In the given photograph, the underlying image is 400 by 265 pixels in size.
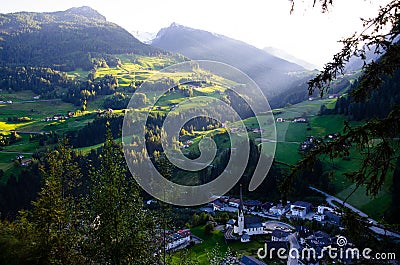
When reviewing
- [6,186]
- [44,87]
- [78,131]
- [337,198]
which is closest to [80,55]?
[44,87]

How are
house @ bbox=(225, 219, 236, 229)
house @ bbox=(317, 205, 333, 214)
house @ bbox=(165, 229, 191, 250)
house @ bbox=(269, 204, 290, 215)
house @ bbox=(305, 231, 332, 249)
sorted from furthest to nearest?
house @ bbox=(269, 204, 290, 215)
house @ bbox=(317, 205, 333, 214)
house @ bbox=(225, 219, 236, 229)
house @ bbox=(165, 229, 191, 250)
house @ bbox=(305, 231, 332, 249)

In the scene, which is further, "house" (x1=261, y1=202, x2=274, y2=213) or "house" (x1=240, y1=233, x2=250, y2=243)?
"house" (x1=261, y1=202, x2=274, y2=213)

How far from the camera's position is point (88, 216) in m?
10.1

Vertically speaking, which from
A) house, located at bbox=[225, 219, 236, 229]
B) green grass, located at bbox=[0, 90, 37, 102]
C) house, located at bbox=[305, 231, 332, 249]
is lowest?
green grass, located at bbox=[0, 90, 37, 102]

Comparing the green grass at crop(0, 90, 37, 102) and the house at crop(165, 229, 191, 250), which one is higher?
the house at crop(165, 229, 191, 250)

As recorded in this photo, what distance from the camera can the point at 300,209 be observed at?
1822 inches

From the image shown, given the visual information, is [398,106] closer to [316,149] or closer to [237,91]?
[316,149]

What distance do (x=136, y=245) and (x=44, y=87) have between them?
443 ft

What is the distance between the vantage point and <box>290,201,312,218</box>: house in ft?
150

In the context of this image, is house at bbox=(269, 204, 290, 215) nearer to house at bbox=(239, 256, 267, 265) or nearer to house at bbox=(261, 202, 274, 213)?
house at bbox=(261, 202, 274, 213)

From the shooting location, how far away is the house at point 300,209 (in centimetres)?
4574

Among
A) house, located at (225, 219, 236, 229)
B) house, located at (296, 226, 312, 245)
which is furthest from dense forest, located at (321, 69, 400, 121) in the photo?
house, located at (225, 219, 236, 229)

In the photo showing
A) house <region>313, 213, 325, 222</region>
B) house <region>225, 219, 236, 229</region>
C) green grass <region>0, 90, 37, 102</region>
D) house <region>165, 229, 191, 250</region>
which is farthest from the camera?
green grass <region>0, 90, 37, 102</region>

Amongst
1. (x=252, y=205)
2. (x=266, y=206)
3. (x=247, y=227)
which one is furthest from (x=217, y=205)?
(x=247, y=227)
